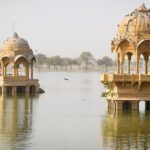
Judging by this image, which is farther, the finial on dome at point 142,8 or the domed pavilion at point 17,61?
the domed pavilion at point 17,61

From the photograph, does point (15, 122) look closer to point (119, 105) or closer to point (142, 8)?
point (119, 105)

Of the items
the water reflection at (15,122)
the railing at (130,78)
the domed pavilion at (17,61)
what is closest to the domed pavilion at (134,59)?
the railing at (130,78)

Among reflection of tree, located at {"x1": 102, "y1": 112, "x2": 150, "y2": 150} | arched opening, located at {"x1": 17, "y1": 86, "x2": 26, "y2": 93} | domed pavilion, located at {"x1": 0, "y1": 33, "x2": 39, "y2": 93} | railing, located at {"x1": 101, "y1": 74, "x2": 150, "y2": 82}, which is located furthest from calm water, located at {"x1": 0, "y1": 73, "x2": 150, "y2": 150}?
arched opening, located at {"x1": 17, "y1": 86, "x2": 26, "y2": 93}

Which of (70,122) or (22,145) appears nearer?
(22,145)

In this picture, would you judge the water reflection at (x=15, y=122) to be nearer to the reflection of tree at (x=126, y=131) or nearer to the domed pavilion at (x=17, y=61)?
the reflection of tree at (x=126, y=131)

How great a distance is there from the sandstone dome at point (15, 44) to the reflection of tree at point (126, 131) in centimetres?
2617

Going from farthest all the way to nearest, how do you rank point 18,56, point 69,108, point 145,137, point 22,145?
point 18,56, point 69,108, point 145,137, point 22,145

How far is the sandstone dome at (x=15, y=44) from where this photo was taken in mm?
68500

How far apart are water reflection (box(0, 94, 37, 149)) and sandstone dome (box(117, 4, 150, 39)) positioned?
879 centimetres

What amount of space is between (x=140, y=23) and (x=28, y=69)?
26954mm

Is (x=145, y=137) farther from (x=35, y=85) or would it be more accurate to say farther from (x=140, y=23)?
(x=35, y=85)

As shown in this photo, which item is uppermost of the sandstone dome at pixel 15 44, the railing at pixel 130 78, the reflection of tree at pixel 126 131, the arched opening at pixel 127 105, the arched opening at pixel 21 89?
the sandstone dome at pixel 15 44

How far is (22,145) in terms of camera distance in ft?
101

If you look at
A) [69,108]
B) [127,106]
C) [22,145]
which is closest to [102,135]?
[22,145]
